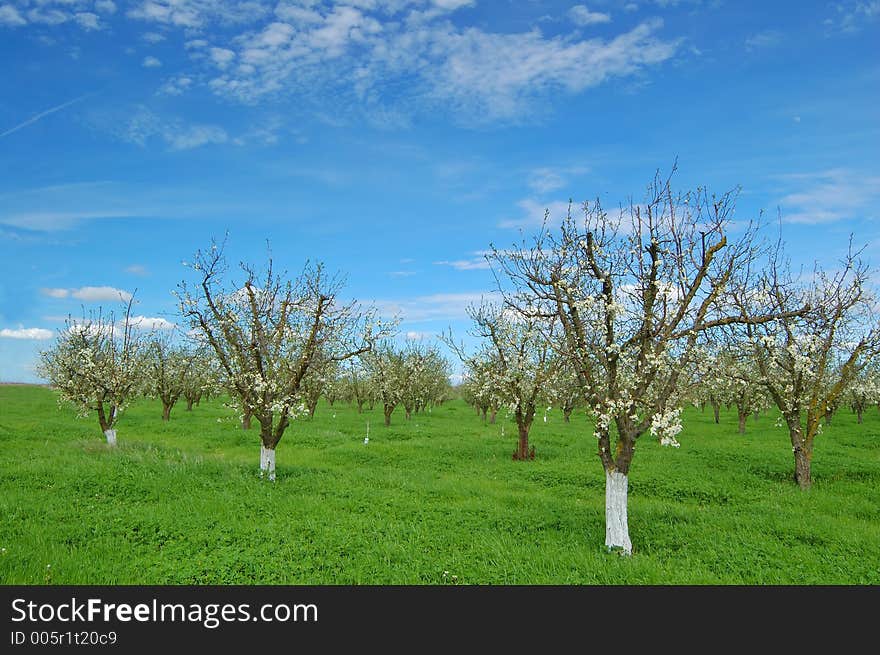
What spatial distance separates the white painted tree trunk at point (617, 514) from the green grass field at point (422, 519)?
1.68 ft

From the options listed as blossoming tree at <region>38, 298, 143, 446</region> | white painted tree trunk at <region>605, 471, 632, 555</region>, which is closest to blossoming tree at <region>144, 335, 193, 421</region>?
blossoming tree at <region>38, 298, 143, 446</region>

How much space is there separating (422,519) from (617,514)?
5540 millimetres

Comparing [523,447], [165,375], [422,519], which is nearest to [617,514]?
[422,519]

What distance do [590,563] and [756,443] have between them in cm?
2835

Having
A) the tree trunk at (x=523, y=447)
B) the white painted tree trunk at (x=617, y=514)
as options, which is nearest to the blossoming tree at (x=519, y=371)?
the tree trunk at (x=523, y=447)

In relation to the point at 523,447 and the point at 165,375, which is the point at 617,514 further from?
the point at 165,375

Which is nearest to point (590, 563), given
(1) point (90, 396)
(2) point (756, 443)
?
(1) point (90, 396)

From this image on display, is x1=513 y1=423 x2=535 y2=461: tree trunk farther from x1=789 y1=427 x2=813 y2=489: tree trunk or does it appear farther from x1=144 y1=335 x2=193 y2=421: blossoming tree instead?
x1=144 y1=335 x2=193 y2=421: blossoming tree

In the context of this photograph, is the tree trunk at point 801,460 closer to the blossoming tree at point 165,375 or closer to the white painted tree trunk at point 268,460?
the white painted tree trunk at point 268,460

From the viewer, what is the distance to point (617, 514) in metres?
14.1

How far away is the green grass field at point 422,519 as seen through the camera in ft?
39.2
